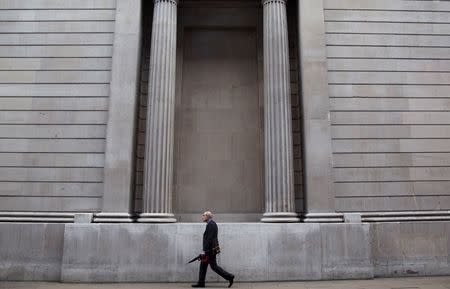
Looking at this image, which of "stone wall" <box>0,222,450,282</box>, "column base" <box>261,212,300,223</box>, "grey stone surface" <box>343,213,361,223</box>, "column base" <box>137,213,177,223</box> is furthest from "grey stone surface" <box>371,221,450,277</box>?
"column base" <box>137,213,177,223</box>

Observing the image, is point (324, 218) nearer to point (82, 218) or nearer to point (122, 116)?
point (122, 116)

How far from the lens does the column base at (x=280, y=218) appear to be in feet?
49.3

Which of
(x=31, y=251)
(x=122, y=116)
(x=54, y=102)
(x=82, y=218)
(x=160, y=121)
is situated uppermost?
(x=54, y=102)

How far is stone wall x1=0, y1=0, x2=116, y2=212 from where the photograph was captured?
15.8m

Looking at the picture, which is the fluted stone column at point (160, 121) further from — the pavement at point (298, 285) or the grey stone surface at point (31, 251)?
the grey stone surface at point (31, 251)

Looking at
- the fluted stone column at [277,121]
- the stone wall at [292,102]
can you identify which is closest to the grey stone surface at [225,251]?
the fluted stone column at [277,121]

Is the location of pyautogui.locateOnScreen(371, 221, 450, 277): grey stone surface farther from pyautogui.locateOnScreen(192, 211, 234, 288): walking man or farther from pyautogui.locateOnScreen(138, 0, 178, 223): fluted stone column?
pyautogui.locateOnScreen(138, 0, 178, 223): fluted stone column

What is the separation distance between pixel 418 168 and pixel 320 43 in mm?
6244

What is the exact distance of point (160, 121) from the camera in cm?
1589

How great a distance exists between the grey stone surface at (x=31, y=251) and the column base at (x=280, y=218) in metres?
7.37

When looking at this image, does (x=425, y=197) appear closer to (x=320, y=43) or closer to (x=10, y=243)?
(x=320, y=43)

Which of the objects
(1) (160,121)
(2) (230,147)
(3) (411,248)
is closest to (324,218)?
(3) (411,248)

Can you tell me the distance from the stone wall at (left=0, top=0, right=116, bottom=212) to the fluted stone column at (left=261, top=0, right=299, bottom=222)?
20.9ft

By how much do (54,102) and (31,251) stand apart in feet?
18.8
